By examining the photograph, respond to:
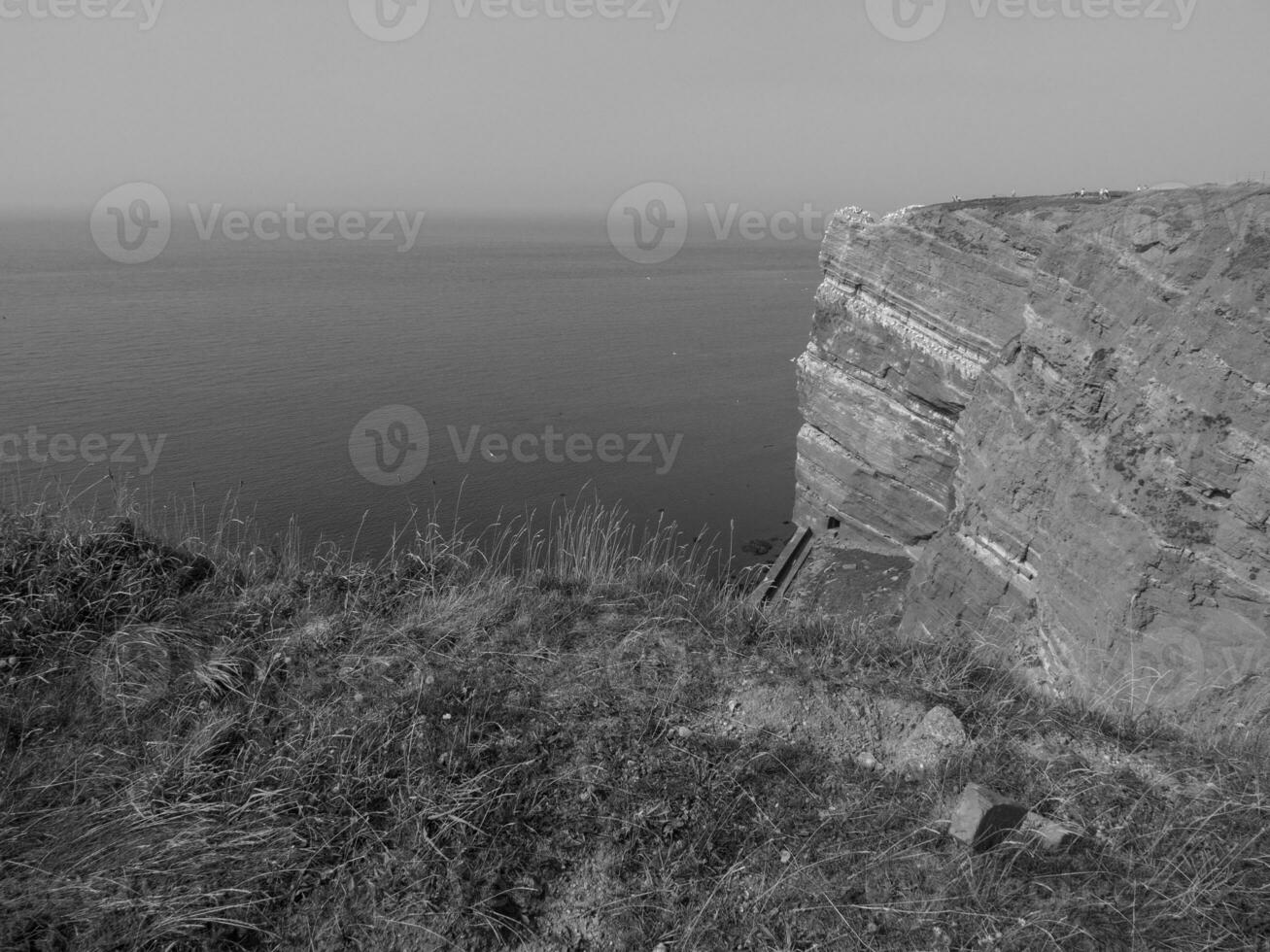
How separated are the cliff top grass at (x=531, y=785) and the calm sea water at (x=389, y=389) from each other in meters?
4.91

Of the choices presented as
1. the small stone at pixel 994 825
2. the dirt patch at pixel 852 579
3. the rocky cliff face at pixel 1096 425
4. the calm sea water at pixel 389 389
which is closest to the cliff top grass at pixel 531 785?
the small stone at pixel 994 825

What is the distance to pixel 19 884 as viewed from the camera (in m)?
A: 3.04

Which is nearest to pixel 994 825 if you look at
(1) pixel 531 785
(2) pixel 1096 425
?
(1) pixel 531 785

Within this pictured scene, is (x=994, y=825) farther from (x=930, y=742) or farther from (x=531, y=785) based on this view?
(x=531, y=785)

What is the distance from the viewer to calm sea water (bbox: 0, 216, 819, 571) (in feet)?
89.2

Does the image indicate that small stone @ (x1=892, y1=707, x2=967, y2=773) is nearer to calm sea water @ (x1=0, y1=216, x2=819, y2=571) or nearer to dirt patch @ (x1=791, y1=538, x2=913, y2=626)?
calm sea water @ (x1=0, y1=216, x2=819, y2=571)

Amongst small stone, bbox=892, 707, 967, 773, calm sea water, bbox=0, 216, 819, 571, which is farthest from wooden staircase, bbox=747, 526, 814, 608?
small stone, bbox=892, 707, 967, 773

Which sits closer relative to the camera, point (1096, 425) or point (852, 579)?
point (1096, 425)

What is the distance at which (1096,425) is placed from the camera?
13.0 metres

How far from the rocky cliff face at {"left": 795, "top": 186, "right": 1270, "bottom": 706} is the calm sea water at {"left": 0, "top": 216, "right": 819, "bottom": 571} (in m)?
5.97

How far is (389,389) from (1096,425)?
31852 mm

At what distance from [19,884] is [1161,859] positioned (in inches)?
199

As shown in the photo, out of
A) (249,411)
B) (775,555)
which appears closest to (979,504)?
(775,555)

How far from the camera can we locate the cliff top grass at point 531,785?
10.6 ft
